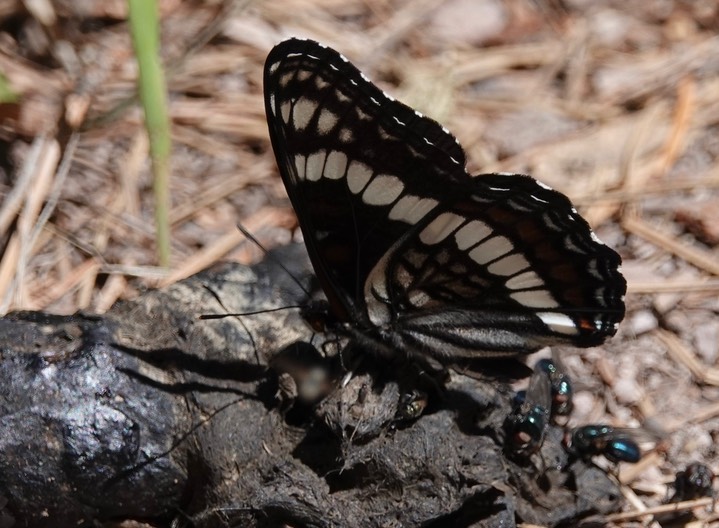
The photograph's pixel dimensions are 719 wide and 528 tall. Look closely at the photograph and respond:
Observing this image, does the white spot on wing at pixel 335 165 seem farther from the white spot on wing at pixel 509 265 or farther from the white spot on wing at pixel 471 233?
the white spot on wing at pixel 509 265


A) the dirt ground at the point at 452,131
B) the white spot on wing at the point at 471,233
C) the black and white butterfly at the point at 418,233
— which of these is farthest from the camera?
the dirt ground at the point at 452,131

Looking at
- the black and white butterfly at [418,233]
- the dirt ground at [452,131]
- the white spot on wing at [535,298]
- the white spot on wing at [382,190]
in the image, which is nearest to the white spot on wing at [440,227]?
the black and white butterfly at [418,233]

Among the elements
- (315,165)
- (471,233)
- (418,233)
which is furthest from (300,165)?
(471,233)

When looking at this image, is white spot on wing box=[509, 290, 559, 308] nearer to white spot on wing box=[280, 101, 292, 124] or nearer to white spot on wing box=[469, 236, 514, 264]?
white spot on wing box=[469, 236, 514, 264]

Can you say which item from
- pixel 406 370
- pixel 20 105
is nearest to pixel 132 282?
pixel 20 105

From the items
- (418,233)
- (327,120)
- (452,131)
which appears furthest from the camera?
(452,131)

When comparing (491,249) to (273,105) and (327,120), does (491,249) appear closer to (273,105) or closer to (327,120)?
(327,120)
